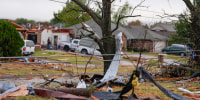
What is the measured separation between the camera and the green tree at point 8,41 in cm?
1549

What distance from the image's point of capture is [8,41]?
15734 millimetres

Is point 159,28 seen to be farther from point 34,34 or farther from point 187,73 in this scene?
point 187,73

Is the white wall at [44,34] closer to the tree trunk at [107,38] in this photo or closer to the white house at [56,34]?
the white house at [56,34]

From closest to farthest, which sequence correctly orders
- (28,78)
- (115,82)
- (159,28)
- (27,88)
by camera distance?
(27,88)
(115,82)
(28,78)
(159,28)

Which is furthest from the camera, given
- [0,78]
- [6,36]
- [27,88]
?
[6,36]

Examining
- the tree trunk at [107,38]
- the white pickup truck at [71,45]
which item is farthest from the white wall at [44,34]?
the tree trunk at [107,38]

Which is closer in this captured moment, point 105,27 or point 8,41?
point 105,27

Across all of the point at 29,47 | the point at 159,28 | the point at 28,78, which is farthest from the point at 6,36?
the point at 159,28

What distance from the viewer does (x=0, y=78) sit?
28.8 ft

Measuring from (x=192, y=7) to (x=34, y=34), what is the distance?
35832 mm

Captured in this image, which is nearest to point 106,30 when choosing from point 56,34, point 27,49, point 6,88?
point 6,88

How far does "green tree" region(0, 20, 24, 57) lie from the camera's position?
1549cm

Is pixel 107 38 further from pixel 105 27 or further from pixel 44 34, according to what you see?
pixel 44 34

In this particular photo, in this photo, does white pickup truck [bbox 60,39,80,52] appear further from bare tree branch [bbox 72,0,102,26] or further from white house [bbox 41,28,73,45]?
bare tree branch [bbox 72,0,102,26]
